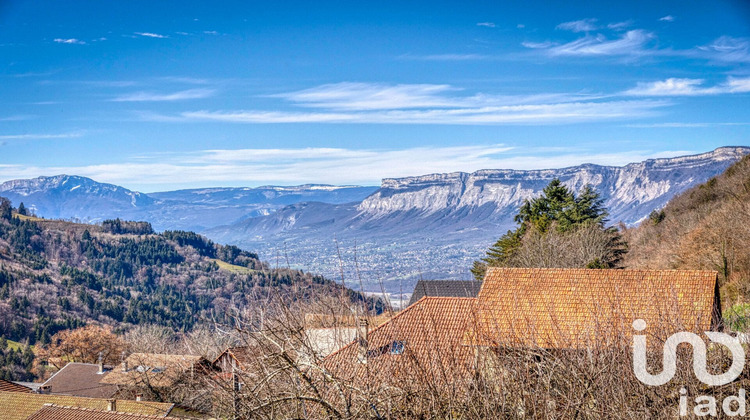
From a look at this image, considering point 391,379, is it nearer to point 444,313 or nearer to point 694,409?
point 694,409

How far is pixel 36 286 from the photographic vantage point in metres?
132

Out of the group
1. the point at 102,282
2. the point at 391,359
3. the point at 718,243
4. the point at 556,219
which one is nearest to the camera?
the point at 391,359

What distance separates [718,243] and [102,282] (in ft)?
502

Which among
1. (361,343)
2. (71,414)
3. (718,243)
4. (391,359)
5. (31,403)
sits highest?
(361,343)

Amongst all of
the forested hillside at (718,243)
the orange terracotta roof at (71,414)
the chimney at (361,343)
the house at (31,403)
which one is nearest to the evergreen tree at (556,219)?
the forested hillside at (718,243)

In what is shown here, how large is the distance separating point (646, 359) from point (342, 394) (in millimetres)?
3666

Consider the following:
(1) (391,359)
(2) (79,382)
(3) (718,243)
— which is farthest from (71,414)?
(3) (718,243)

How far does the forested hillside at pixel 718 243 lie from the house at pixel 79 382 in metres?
32.9

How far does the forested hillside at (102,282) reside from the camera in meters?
113

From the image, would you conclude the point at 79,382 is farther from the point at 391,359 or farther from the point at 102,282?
the point at 102,282

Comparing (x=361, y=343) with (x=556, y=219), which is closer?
(x=361, y=343)

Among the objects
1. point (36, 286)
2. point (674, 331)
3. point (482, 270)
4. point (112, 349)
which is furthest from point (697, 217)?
point (36, 286)

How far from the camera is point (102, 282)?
155250 mm

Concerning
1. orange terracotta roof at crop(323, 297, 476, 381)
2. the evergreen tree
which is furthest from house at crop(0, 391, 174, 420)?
orange terracotta roof at crop(323, 297, 476, 381)
